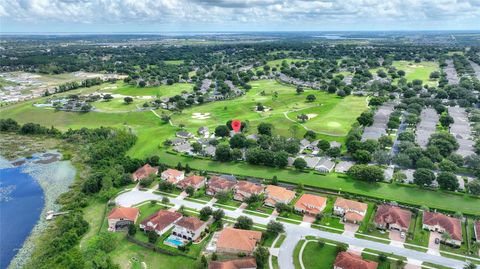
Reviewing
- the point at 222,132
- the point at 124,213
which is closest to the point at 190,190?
the point at 124,213

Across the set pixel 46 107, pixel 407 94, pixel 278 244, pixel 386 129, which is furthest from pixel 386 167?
pixel 46 107

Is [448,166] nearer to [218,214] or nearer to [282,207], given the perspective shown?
[282,207]

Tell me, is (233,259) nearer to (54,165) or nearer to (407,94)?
(54,165)

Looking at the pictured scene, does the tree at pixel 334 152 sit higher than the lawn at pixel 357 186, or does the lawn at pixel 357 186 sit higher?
the tree at pixel 334 152

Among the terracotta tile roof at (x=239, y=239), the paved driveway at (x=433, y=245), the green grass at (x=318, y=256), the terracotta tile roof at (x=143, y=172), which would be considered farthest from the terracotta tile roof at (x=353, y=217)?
the terracotta tile roof at (x=143, y=172)

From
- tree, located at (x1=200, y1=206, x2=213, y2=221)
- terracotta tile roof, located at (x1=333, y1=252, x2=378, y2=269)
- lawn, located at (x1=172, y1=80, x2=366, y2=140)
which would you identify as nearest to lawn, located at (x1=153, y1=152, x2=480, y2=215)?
tree, located at (x1=200, y1=206, x2=213, y2=221)

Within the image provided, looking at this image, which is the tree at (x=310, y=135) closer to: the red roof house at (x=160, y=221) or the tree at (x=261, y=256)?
the red roof house at (x=160, y=221)

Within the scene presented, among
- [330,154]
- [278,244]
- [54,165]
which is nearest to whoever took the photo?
[278,244]
